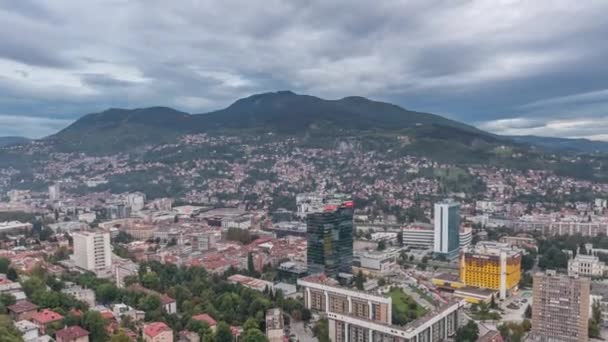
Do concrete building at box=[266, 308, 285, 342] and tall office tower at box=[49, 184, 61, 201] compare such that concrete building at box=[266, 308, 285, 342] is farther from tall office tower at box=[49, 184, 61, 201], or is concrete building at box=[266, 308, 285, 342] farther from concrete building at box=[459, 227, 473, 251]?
tall office tower at box=[49, 184, 61, 201]

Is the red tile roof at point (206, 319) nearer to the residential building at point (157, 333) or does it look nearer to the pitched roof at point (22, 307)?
the residential building at point (157, 333)

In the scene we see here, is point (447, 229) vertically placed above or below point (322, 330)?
above

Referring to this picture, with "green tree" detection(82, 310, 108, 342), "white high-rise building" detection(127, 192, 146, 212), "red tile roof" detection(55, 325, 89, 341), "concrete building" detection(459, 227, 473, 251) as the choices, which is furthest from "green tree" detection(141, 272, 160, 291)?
"white high-rise building" detection(127, 192, 146, 212)

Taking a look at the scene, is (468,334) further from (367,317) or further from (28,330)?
(28,330)

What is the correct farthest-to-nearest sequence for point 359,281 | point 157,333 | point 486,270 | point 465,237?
point 465,237, point 486,270, point 359,281, point 157,333

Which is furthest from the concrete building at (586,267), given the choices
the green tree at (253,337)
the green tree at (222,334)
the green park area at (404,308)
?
the green tree at (222,334)

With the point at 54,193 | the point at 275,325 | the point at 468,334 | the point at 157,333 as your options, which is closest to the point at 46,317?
the point at 157,333

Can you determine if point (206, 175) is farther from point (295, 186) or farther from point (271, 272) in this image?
point (271, 272)
